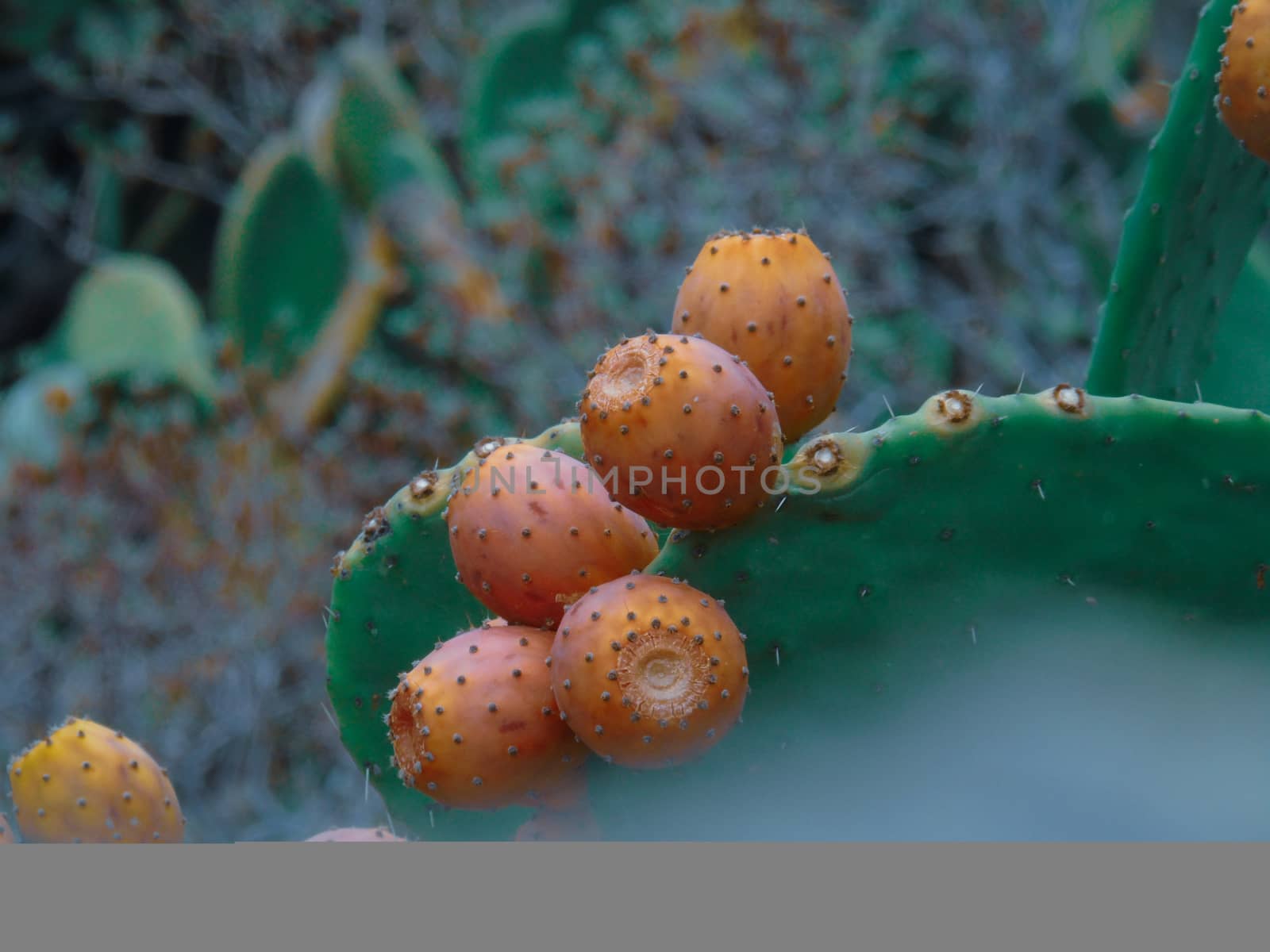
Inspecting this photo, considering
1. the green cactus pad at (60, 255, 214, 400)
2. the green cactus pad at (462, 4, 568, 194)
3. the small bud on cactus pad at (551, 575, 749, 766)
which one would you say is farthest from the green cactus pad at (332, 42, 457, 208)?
the small bud on cactus pad at (551, 575, 749, 766)

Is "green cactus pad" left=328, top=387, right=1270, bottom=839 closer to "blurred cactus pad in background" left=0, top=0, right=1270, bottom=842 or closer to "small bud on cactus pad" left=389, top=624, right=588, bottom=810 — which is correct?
"small bud on cactus pad" left=389, top=624, right=588, bottom=810

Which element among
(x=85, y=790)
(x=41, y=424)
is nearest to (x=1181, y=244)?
(x=85, y=790)

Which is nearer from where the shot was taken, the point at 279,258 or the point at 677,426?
the point at 677,426

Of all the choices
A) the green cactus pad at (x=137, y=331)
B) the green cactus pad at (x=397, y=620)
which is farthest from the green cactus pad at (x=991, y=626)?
the green cactus pad at (x=137, y=331)

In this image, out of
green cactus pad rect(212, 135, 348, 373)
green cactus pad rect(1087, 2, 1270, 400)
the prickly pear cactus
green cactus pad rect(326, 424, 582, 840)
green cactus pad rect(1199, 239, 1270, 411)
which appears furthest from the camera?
green cactus pad rect(212, 135, 348, 373)

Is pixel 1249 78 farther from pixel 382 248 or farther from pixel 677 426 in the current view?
pixel 382 248

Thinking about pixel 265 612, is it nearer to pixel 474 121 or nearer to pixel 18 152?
pixel 474 121
